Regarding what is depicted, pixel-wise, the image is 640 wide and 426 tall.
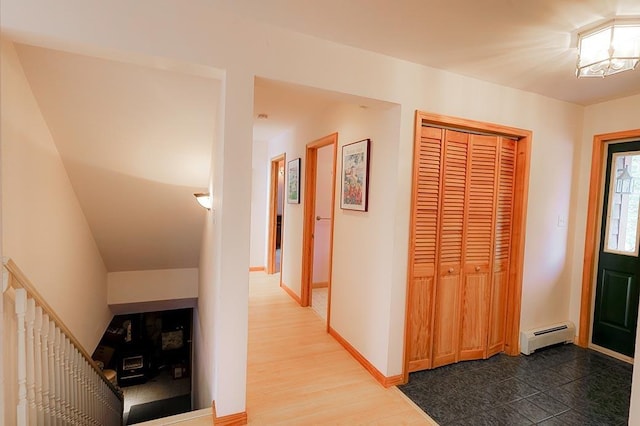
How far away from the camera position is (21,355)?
5.10ft

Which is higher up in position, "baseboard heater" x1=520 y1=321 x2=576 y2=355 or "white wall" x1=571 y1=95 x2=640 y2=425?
"white wall" x1=571 y1=95 x2=640 y2=425

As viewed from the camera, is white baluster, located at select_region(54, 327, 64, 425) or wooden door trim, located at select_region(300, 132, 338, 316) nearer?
white baluster, located at select_region(54, 327, 64, 425)

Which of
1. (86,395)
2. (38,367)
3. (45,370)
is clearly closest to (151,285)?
(86,395)

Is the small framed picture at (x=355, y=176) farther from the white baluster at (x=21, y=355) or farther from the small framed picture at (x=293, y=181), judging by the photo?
the white baluster at (x=21, y=355)

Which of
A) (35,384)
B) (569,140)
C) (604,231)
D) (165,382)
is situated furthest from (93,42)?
(165,382)

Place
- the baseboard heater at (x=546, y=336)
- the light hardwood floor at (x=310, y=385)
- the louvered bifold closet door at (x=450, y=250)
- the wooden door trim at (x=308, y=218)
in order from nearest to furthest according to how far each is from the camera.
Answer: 1. the light hardwood floor at (x=310, y=385)
2. the louvered bifold closet door at (x=450, y=250)
3. the baseboard heater at (x=546, y=336)
4. the wooden door trim at (x=308, y=218)

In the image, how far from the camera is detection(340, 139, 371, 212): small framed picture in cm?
254

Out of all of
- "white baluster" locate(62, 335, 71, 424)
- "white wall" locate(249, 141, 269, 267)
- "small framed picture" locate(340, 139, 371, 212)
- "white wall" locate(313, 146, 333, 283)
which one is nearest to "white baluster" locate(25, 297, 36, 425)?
"white baluster" locate(62, 335, 71, 424)

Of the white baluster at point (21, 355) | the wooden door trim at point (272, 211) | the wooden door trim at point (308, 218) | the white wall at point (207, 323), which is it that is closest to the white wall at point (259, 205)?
the wooden door trim at point (272, 211)

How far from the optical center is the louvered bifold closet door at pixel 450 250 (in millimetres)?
2449

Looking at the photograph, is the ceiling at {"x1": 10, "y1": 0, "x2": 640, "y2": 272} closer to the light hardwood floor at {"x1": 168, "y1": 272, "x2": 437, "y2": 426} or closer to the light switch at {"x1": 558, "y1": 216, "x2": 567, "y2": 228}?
the light switch at {"x1": 558, "y1": 216, "x2": 567, "y2": 228}

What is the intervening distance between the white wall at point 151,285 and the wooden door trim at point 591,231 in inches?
179

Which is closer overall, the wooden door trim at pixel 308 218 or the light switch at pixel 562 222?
the light switch at pixel 562 222

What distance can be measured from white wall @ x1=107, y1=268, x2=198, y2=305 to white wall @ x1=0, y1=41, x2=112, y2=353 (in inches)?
28.8
